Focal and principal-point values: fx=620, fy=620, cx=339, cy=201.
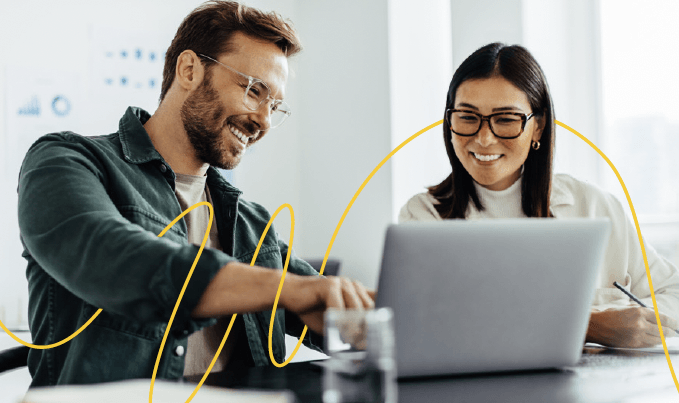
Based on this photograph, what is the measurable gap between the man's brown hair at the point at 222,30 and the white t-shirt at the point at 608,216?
0.59m

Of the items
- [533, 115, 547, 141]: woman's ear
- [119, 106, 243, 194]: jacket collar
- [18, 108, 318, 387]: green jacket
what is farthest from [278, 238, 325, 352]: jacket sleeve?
[533, 115, 547, 141]: woman's ear

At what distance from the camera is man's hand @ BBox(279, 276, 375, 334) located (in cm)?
77

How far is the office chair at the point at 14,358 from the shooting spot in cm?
113

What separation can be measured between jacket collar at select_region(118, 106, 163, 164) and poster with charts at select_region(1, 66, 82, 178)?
117 centimetres

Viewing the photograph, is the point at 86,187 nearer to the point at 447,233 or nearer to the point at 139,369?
the point at 139,369

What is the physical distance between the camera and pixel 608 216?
162 centimetres

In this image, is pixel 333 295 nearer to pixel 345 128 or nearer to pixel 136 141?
pixel 136 141

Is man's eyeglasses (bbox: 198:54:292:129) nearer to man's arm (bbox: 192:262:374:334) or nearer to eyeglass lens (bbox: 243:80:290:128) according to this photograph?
eyeglass lens (bbox: 243:80:290:128)

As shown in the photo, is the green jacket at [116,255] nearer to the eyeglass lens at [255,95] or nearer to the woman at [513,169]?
the eyeglass lens at [255,95]

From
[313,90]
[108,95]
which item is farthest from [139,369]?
[313,90]

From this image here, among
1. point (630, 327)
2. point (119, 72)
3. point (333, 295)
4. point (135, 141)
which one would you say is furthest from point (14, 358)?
point (119, 72)

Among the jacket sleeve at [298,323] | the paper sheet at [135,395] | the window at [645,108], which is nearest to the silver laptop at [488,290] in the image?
the paper sheet at [135,395]

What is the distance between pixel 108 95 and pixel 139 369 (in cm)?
175

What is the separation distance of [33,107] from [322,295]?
2.00 m
